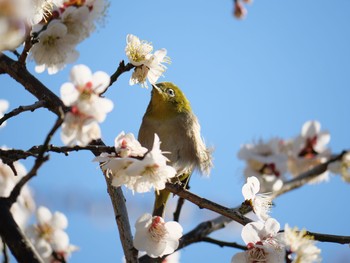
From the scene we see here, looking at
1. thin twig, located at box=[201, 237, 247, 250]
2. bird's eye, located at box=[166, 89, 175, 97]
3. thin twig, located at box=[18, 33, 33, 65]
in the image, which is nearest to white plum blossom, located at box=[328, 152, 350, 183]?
thin twig, located at box=[201, 237, 247, 250]

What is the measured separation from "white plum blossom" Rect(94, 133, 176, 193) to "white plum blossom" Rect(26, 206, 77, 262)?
116cm

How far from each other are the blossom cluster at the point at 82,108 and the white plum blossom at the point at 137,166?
25 cm

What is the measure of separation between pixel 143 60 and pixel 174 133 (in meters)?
1.75

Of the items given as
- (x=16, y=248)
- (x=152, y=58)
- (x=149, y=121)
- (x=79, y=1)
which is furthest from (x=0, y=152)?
(x=149, y=121)

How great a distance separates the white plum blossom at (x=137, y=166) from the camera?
6.88 feet

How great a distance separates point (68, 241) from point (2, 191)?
0.74m

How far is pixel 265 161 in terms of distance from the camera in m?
2.92

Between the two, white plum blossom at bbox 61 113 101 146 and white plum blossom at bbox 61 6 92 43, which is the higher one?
white plum blossom at bbox 61 6 92 43

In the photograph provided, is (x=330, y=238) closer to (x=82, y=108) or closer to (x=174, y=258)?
(x=82, y=108)

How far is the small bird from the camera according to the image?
4.42 metres

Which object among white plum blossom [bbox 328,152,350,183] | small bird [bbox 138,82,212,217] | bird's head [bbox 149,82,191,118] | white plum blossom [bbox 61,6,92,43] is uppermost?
bird's head [bbox 149,82,191,118]

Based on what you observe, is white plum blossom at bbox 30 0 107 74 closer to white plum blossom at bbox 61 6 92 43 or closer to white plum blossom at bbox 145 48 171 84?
white plum blossom at bbox 61 6 92 43

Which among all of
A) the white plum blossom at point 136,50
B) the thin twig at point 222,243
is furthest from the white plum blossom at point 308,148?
the white plum blossom at point 136,50

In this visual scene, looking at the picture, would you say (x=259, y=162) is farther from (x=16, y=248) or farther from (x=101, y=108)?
(x=16, y=248)
